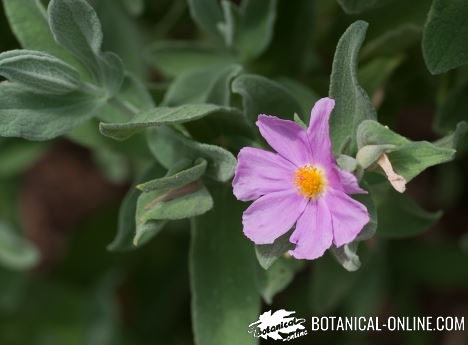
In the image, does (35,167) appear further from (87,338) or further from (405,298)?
(405,298)

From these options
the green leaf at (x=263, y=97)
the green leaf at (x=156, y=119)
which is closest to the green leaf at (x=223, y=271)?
the green leaf at (x=263, y=97)

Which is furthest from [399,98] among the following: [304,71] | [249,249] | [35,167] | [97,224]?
[35,167]

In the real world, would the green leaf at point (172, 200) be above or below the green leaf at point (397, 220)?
below

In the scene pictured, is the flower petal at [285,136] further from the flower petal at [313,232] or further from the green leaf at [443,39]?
the green leaf at [443,39]

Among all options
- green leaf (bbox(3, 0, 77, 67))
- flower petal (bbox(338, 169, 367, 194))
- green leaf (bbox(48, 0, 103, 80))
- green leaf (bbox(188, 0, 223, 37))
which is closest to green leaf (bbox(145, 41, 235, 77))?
green leaf (bbox(188, 0, 223, 37))

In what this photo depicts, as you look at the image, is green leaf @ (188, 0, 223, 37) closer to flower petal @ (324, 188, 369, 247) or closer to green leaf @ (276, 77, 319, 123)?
green leaf @ (276, 77, 319, 123)

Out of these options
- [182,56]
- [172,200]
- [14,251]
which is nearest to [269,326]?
[172,200]
